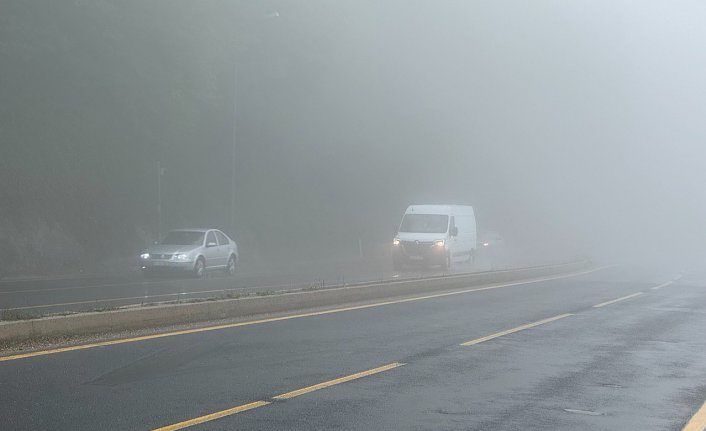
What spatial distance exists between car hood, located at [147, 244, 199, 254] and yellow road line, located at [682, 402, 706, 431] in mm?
21959

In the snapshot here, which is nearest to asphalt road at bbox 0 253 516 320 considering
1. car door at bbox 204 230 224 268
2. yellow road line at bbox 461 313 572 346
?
car door at bbox 204 230 224 268

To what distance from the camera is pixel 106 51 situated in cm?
3806

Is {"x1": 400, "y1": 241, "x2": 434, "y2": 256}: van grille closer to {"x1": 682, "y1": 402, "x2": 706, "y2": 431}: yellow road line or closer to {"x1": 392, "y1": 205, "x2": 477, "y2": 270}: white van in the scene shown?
{"x1": 392, "y1": 205, "x2": 477, "y2": 270}: white van

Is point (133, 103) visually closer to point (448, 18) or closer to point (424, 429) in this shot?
point (424, 429)

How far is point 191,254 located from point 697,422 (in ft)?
73.3

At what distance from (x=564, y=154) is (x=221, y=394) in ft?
350

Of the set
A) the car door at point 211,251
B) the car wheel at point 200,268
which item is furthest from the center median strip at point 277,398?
the car door at point 211,251

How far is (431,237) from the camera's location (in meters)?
34.3

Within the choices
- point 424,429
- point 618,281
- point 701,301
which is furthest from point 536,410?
point 618,281

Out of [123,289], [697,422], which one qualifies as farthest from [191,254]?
[697,422]

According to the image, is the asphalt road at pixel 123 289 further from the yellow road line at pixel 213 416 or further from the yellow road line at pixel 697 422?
the yellow road line at pixel 697 422

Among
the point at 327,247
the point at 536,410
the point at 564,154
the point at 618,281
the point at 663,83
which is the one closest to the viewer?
the point at 536,410

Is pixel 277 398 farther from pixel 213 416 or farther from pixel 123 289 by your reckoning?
pixel 123 289

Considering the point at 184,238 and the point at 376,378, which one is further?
the point at 184,238
